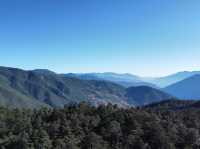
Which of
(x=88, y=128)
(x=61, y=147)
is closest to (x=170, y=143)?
(x=88, y=128)

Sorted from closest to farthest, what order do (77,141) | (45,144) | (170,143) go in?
(45,144) < (77,141) < (170,143)

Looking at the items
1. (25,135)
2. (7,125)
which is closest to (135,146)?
(25,135)

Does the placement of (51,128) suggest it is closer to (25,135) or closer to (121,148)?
(25,135)

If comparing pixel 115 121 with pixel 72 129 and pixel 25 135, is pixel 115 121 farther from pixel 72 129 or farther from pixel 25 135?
pixel 25 135

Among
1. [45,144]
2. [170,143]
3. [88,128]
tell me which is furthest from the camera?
[88,128]

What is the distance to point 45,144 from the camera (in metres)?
63.2

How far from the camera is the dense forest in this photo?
214 feet

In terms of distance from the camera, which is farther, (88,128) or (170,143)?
(88,128)

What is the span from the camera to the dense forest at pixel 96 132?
65312 millimetres

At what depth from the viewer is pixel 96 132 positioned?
78312 millimetres

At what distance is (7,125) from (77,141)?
22.6 meters

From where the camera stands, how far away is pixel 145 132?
258 feet

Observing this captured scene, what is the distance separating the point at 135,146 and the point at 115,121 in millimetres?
10760

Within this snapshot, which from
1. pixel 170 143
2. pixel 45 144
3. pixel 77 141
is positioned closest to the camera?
pixel 45 144
